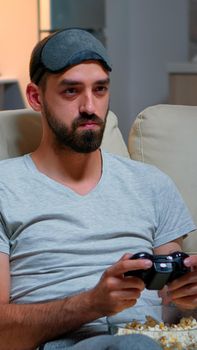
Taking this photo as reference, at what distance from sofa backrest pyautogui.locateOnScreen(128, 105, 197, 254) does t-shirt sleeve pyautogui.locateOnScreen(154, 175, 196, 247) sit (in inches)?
8.5

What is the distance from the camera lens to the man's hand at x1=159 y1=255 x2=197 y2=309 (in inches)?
53.5

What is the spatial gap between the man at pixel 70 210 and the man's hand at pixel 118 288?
0.23 feet

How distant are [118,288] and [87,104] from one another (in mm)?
478

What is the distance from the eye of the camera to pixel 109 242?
1571 mm

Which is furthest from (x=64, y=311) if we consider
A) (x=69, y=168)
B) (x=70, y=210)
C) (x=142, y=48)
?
(x=142, y=48)

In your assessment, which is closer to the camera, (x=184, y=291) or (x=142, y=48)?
(x=184, y=291)

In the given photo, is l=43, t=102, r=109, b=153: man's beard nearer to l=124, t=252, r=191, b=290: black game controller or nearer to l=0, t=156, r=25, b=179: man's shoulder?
l=0, t=156, r=25, b=179: man's shoulder

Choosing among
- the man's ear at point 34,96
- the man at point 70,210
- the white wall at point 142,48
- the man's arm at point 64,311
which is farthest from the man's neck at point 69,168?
the white wall at point 142,48

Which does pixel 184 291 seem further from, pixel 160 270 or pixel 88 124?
pixel 88 124

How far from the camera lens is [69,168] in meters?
1.65

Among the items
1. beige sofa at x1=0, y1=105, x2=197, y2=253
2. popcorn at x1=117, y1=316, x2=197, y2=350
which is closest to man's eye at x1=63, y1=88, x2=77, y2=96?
beige sofa at x1=0, y1=105, x2=197, y2=253

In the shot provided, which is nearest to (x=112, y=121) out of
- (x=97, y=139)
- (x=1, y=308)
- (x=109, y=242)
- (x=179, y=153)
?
(x=179, y=153)

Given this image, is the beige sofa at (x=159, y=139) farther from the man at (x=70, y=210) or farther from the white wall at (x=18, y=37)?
the white wall at (x=18, y=37)

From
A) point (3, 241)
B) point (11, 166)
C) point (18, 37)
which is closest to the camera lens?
point (3, 241)
